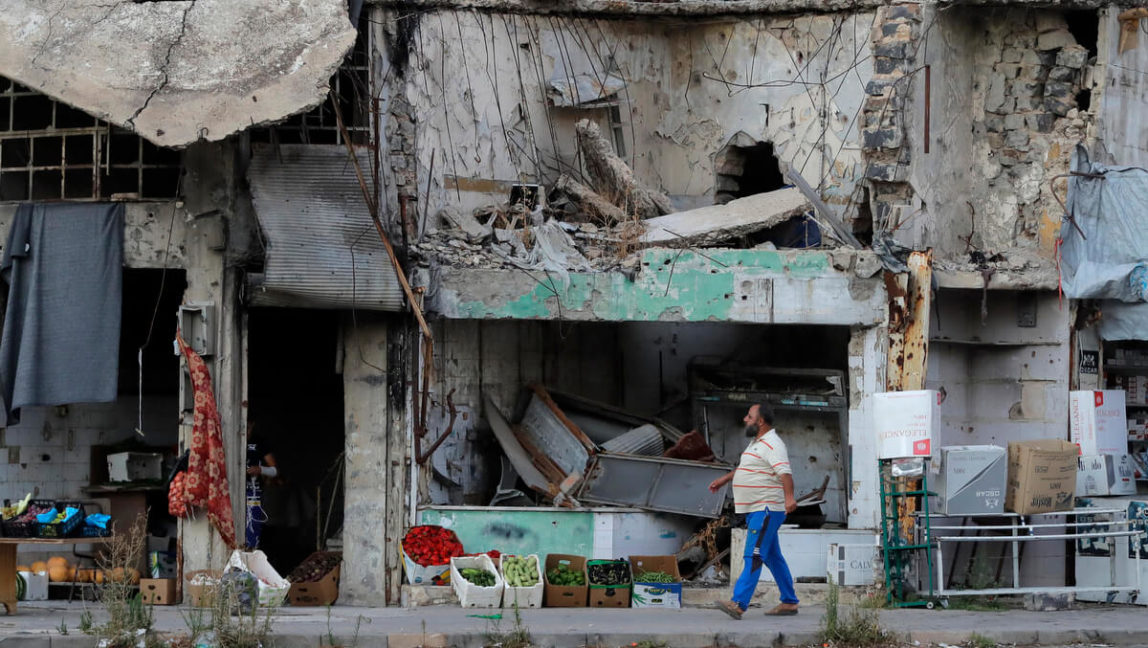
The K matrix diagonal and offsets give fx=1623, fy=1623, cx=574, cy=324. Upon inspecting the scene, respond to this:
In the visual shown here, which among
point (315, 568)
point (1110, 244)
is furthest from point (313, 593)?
point (1110, 244)

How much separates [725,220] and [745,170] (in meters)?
2.30

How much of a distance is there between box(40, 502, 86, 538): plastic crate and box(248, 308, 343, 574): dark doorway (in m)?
3.92

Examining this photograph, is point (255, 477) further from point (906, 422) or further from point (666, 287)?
point (906, 422)

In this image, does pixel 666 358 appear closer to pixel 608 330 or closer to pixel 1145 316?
pixel 608 330

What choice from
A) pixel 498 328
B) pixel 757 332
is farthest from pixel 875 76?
pixel 498 328

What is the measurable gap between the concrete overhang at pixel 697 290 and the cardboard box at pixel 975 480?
1572mm

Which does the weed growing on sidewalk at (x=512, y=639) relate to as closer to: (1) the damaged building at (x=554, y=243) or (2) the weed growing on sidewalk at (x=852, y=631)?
(2) the weed growing on sidewalk at (x=852, y=631)

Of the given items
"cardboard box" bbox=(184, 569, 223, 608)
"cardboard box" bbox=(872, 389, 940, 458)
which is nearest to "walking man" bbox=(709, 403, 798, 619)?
"cardboard box" bbox=(872, 389, 940, 458)

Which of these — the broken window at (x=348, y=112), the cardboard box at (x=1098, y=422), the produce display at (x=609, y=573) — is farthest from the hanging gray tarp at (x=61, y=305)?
the cardboard box at (x=1098, y=422)

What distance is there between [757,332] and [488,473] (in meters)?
3.31

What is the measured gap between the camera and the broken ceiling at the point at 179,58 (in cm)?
1338

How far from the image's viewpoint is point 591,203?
1638cm

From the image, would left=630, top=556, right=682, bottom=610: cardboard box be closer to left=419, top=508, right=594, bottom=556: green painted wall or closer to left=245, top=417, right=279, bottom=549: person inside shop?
left=419, top=508, right=594, bottom=556: green painted wall

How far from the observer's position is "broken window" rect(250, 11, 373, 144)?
591 inches
